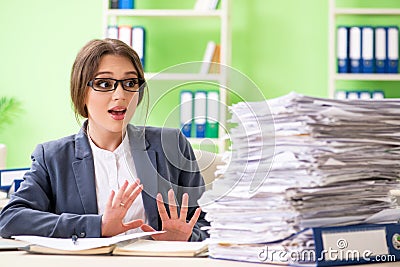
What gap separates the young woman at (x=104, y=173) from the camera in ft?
5.17

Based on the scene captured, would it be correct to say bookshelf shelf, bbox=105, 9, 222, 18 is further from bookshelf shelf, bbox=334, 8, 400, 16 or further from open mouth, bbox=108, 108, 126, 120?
open mouth, bbox=108, 108, 126, 120

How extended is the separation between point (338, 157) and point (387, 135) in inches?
4.1

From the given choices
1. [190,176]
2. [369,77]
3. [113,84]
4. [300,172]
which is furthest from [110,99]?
[369,77]

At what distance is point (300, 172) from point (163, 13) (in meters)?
3.90

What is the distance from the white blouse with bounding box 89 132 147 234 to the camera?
6.81 feet

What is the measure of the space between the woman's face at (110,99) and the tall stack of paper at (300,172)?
691mm

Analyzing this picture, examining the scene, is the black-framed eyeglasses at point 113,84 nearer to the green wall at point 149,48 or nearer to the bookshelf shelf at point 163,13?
the bookshelf shelf at point 163,13

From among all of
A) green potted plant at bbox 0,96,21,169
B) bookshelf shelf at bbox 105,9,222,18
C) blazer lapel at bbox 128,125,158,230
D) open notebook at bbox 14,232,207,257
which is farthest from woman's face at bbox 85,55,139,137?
green potted plant at bbox 0,96,21,169

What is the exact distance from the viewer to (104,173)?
2.11 meters

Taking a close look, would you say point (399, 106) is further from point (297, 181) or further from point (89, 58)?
point (89, 58)

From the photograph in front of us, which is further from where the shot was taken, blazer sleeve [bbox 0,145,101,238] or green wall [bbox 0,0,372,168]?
green wall [bbox 0,0,372,168]

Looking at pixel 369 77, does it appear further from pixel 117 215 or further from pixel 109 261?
pixel 109 261

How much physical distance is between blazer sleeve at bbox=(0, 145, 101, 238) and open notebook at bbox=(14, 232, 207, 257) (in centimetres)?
30

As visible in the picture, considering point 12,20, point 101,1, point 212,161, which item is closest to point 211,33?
point 101,1
